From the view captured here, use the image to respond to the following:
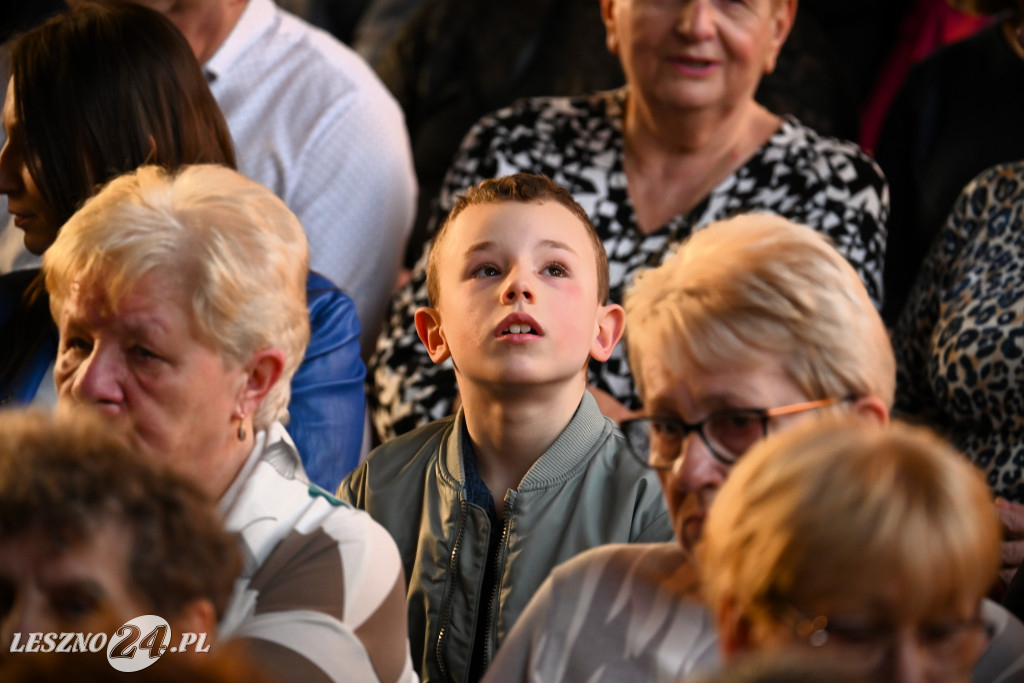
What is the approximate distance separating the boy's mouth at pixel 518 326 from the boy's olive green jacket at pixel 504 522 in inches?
5.5

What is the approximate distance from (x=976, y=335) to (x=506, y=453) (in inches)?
29.1

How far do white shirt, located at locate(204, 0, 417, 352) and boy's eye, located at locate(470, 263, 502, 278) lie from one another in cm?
62

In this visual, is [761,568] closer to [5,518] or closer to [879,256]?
[5,518]

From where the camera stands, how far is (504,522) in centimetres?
130

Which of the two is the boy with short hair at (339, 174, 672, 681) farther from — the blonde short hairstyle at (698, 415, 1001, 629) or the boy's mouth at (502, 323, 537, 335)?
the blonde short hairstyle at (698, 415, 1001, 629)

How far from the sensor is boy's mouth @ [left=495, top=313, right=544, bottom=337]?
4.06 feet

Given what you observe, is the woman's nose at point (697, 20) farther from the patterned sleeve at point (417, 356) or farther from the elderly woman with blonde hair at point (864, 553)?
the elderly woman with blonde hair at point (864, 553)

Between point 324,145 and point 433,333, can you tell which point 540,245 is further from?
point 324,145

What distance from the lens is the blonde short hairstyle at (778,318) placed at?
0.93 meters

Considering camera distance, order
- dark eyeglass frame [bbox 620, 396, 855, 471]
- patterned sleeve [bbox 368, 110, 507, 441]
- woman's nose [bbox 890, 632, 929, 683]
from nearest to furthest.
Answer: woman's nose [bbox 890, 632, 929, 683]
dark eyeglass frame [bbox 620, 396, 855, 471]
patterned sleeve [bbox 368, 110, 507, 441]

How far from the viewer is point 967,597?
0.71 meters

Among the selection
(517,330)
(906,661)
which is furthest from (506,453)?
(906,661)

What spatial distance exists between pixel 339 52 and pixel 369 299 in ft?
1.50

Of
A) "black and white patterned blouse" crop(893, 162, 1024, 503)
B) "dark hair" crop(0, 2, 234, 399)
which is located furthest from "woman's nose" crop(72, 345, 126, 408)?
"black and white patterned blouse" crop(893, 162, 1024, 503)
